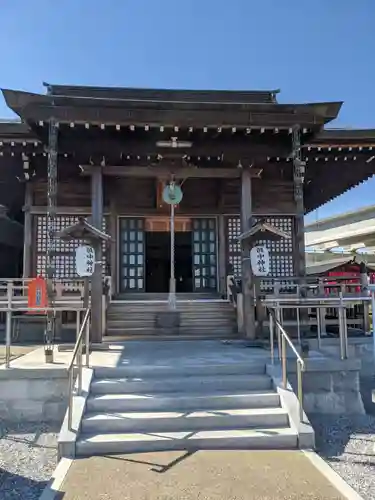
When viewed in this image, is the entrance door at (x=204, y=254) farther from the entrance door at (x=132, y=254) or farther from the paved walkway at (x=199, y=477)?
the paved walkway at (x=199, y=477)

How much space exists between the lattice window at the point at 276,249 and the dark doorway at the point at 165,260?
3895 millimetres

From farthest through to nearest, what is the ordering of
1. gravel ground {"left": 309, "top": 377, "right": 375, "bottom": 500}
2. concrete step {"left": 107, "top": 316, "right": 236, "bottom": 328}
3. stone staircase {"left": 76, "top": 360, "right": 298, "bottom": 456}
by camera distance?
concrete step {"left": 107, "top": 316, "right": 236, "bottom": 328} → stone staircase {"left": 76, "top": 360, "right": 298, "bottom": 456} → gravel ground {"left": 309, "top": 377, "right": 375, "bottom": 500}

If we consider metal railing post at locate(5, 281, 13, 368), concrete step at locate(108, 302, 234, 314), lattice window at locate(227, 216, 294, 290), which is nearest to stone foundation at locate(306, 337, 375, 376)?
concrete step at locate(108, 302, 234, 314)

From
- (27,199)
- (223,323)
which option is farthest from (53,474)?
(27,199)

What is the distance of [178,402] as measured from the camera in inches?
201

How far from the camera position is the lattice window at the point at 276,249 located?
445 inches

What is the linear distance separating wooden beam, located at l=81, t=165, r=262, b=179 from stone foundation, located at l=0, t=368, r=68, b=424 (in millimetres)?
4334

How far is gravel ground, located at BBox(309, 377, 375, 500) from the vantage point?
3.89m

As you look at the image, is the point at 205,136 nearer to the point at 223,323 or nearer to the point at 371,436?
the point at 223,323

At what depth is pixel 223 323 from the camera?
371 inches

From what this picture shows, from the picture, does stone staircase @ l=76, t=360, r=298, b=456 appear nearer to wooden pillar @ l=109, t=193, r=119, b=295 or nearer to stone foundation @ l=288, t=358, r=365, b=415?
stone foundation @ l=288, t=358, r=365, b=415

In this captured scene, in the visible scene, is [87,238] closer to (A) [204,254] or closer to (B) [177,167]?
(B) [177,167]

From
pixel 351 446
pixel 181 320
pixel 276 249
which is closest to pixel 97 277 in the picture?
pixel 181 320

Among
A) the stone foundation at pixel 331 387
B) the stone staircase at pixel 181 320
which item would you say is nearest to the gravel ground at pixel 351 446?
the stone foundation at pixel 331 387
